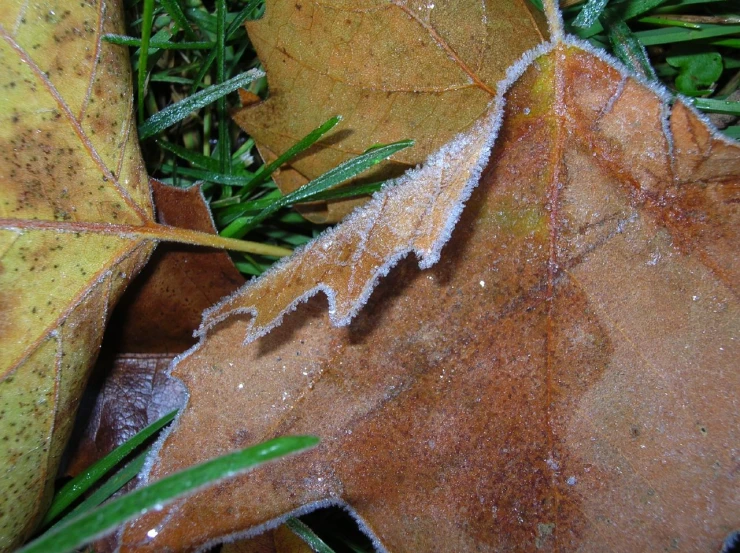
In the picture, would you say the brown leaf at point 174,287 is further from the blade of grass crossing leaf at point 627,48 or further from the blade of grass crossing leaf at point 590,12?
the blade of grass crossing leaf at point 627,48

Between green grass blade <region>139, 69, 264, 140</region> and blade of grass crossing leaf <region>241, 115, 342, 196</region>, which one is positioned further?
green grass blade <region>139, 69, 264, 140</region>

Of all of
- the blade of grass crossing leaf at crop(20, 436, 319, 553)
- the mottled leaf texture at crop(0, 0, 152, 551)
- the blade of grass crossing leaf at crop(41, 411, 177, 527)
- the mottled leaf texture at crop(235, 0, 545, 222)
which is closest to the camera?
the blade of grass crossing leaf at crop(20, 436, 319, 553)

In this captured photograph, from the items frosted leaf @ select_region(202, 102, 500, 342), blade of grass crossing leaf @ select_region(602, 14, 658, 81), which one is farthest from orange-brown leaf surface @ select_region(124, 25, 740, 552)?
blade of grass crossing leaf @ select_region(602, 14, 658, 81)

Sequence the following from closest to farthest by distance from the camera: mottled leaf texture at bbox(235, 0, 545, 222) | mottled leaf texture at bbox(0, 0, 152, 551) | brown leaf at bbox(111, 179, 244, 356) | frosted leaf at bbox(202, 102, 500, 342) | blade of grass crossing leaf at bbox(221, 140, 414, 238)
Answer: frosted leaf at bbox(202, 102, 500, 342)
mottled leaf texture at bbox(0, 0, 152, 551)
mottled leaf texture at bbox(235, 0, 545, 222)
blade of grass crossing leaf at bbox(221, 140, 414, 238)
brown leaf at bbox(111, 179, 244, 356)

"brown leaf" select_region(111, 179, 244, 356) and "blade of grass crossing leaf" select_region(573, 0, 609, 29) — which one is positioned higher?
"blade of grass crossing leaf" select_region(573, 0, 609, 29)

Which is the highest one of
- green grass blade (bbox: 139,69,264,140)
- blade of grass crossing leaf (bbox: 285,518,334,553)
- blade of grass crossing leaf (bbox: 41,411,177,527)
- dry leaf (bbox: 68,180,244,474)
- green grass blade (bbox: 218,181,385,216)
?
green grass blade (bbox: 139,69,264,140)

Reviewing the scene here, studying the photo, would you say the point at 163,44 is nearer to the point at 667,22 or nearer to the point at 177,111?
the point at 177,111

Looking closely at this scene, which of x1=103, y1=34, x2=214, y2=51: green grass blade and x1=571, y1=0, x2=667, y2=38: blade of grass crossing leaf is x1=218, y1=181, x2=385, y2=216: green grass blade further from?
x1=571, y1=0, x2=667, y2=38: blade of grass crossing leaf
